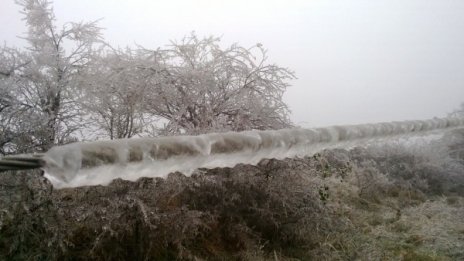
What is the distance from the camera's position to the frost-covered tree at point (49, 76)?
22.6ft

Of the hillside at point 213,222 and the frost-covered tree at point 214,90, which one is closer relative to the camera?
the hillside at point 213,222

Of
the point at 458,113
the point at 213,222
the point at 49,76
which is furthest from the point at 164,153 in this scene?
the point at 458,113

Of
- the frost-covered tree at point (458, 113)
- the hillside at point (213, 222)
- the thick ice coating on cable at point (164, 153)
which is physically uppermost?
the frost-covered tree at point (458, 113)

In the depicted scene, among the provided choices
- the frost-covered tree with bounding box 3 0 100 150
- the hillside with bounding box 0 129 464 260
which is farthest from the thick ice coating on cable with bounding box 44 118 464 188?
the frost-covered tree with bounding box 3 0 100 150

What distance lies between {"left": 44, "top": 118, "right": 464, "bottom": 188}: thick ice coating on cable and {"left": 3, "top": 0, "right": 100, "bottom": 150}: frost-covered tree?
250 inches

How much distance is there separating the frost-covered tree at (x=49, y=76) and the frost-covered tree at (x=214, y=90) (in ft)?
7.69

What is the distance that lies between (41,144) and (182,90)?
9.91ft

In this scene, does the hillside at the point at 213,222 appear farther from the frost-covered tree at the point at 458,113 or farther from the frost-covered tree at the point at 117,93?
the frost-covered tree at the point at 458,113

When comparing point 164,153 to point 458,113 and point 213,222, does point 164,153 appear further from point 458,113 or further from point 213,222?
point 458,113

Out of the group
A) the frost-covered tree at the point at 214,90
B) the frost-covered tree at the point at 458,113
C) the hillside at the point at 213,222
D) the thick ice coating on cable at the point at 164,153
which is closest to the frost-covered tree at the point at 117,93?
the frost-covered tree at the point at 214,90

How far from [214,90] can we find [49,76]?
4160 mm

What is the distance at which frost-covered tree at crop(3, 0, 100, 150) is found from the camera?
688cm

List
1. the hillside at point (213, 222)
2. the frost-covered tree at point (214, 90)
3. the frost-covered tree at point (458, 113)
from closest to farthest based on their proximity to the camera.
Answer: the hillside at point (213, 222) < the frost-covered tree at point (214, 90) < the frost-covered tree at point (458, 113)

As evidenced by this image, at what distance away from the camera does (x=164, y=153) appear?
36.9 inches
